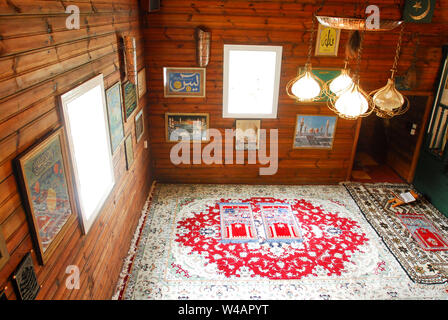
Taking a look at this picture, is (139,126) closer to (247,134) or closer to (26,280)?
(247,134)

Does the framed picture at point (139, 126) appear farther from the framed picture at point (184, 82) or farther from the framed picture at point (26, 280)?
the framed picture at point (26, 280)

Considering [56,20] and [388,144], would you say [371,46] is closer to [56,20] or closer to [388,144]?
[388,144]

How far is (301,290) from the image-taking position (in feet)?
12.8

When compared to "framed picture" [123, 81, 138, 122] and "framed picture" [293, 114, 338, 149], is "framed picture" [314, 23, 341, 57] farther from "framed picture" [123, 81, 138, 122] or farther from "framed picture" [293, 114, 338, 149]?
"framed picture" [123, 81, 138, 122]

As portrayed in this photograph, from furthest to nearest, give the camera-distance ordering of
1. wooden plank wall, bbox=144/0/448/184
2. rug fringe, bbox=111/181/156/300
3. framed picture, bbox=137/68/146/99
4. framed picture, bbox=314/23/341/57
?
framed picture, bbox=314/23/341/57, wooden plank wall, bbox=144/0/448/184, framed picture, bbox=137/68/146/99, rug fringe, bbox=111/181/156/300

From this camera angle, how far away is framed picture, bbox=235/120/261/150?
19.1 feet

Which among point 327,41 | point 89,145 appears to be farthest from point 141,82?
point 327,41

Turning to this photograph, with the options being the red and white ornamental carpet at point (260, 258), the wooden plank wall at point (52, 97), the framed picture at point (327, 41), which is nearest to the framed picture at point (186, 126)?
the red and white ornamental carpet at point (260, 258)

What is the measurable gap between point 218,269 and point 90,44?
9.50ft

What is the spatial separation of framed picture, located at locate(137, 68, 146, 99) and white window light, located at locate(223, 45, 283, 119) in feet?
4.29

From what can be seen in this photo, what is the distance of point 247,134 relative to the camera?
5910 mm

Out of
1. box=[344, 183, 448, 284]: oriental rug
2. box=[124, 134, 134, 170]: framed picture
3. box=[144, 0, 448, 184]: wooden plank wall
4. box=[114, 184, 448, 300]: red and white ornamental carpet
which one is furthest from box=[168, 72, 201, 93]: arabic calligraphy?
box=[344, 183, 448, 284]: oriental rug

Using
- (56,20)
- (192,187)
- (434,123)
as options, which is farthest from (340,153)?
(56,20)

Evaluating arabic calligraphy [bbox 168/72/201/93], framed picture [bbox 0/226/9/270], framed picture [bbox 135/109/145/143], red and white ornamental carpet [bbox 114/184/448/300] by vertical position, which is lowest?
red and white ornamental carpet [bbox 114/184/448/300]
